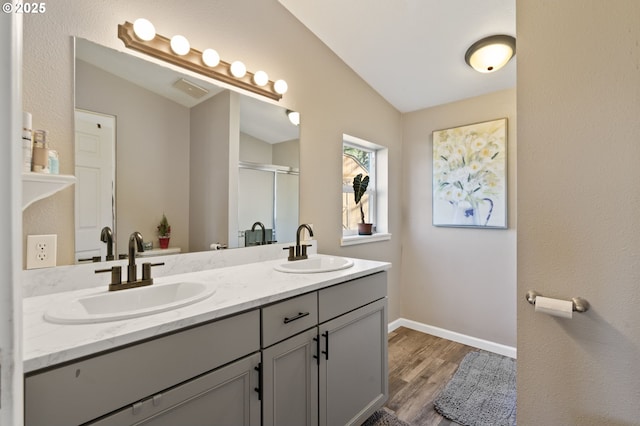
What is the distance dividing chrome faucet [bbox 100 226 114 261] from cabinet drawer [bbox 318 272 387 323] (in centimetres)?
93

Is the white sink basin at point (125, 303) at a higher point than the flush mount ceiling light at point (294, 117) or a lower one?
lower

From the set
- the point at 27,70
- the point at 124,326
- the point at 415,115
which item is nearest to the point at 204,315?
the point at 124,326

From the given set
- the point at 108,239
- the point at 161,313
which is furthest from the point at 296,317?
the point at 108,239

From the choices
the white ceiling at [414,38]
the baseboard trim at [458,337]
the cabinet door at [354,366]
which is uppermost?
the white ceiling at [414,38]

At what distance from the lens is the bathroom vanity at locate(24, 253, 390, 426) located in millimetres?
708

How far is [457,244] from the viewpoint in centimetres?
266

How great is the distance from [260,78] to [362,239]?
148cm

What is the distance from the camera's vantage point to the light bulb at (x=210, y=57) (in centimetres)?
Result: 151

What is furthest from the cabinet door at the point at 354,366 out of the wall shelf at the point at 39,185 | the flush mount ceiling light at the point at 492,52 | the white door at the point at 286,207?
the flush mount ceiling light at the point at 492,52

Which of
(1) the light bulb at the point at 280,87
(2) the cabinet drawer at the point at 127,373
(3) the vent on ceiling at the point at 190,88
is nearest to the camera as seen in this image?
(2) the cabinet drawer at the point at 127,373

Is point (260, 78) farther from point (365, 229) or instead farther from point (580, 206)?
point (580, 206)

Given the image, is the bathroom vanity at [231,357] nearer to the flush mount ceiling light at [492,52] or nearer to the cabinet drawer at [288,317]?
the cabinet drawer at [288,317]

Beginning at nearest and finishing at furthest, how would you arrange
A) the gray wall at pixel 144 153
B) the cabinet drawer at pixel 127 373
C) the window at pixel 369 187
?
1. the cabinet drawer at pixel 127 373
2. the gray wall at pixel 144 153
3. the window at pixel 369 187

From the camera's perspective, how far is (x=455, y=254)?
2.68 meters
